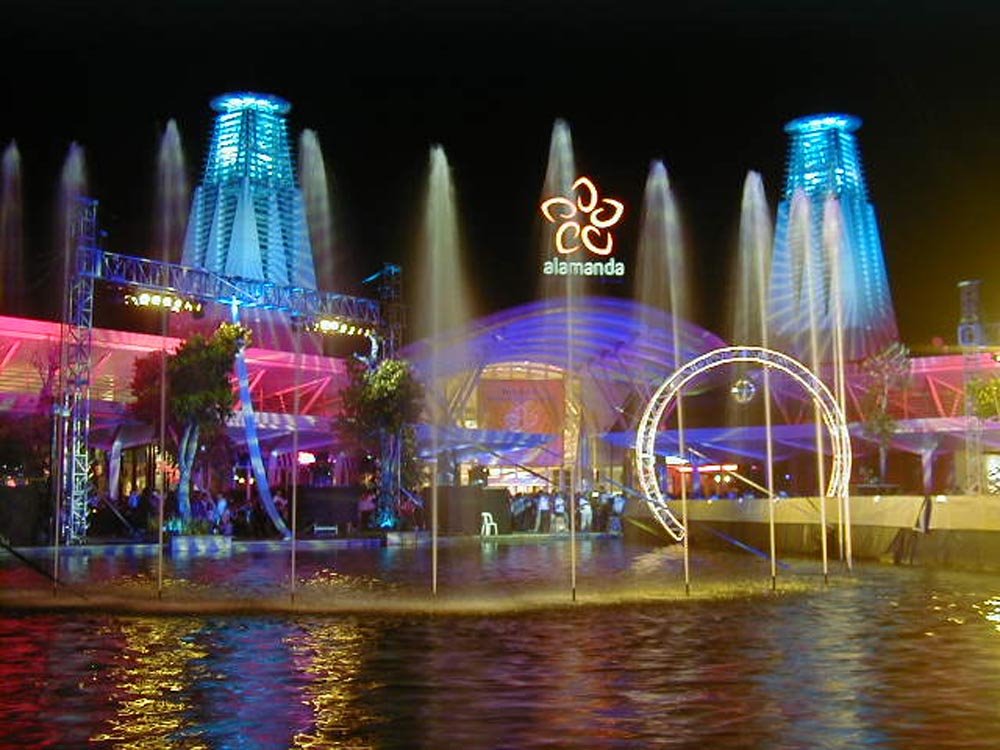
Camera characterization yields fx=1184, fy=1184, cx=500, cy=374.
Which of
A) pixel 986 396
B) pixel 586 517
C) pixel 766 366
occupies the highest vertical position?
pixel 986 396

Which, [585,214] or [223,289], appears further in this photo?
[585,214]

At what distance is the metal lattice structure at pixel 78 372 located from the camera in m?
33.0

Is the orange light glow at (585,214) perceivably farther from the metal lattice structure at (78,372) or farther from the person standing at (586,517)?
the metal lattice structure at (78,372)

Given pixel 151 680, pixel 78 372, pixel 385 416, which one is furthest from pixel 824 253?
pixel 151 680

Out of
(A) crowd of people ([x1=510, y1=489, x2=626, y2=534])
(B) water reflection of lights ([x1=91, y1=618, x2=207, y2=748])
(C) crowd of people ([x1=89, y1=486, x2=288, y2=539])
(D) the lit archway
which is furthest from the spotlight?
(B) water reflection of lights ([x1=91, y1=618, x2=207, y2=748])

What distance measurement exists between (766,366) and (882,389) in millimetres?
33683

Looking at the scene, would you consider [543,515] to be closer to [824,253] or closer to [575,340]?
[575,340]

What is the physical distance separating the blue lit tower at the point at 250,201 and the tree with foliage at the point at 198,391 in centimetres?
5605

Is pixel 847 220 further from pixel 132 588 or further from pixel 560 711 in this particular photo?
pixel 560 711

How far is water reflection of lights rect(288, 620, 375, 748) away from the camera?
8148 millimetres

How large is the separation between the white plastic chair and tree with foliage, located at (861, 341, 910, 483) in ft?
75.2

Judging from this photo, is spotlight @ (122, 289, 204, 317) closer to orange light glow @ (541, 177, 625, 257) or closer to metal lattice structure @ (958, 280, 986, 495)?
orange light glow @ (541, 177, 625, 257)

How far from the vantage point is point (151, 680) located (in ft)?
33.8

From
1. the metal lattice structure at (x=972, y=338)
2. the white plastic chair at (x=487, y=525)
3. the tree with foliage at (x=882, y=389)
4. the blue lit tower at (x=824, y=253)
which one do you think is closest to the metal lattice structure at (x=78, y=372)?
the white plastic chair at (x=487, y=525)
